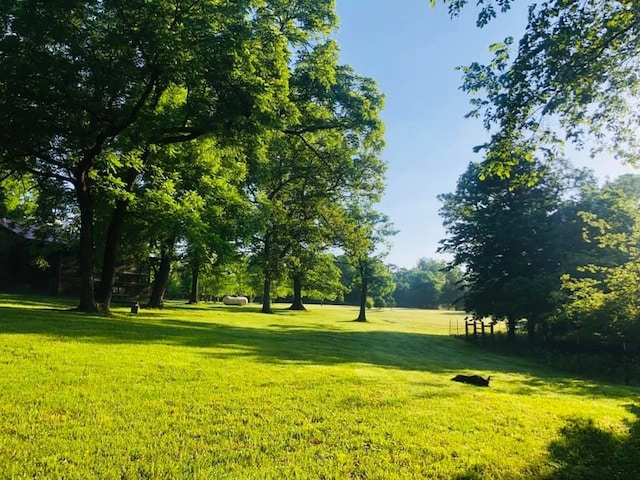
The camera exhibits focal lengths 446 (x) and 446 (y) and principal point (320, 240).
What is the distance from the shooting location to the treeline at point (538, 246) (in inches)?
997

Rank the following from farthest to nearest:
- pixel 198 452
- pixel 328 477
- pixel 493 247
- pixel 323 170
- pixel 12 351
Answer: pixel 323 170 → pixel 493 247 → pixel 12 351 → pixel 198 452 → pixel 328 477

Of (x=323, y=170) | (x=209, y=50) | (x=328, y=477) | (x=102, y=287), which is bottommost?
(x=328, y=477)

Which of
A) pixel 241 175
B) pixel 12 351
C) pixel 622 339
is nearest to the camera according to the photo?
pixel 12 351

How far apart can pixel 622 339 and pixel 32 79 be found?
87.6ft

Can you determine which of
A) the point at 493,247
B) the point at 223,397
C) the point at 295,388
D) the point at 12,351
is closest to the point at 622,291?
the point at 493,247

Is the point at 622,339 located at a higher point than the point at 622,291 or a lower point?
lower

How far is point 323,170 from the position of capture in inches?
1396

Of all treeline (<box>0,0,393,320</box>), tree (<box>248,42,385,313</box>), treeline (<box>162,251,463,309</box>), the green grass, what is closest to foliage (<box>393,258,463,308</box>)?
treeline (<box>162,251,463,309</box>)

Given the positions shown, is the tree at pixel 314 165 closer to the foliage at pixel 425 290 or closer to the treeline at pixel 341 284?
the treeline at pixel 341 284

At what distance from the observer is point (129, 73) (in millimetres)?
15797

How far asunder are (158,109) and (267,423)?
1489 cm

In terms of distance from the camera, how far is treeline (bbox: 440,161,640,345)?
83.0 feet

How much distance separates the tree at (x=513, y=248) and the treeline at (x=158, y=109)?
11241mm

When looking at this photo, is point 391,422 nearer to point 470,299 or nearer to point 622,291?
point 622,291
